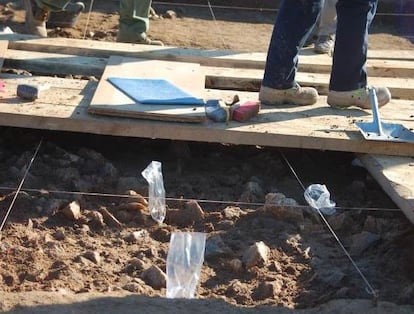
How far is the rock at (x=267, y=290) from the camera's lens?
11.4ft

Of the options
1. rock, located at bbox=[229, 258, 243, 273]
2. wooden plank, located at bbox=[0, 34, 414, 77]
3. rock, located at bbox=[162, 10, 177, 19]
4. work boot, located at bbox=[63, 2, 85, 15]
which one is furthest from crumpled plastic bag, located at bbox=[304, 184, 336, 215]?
rock, located at bbox=[162, 10, 177, 19]

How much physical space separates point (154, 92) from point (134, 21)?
4.71ft

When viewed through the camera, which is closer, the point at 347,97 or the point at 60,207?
the point at 60,207

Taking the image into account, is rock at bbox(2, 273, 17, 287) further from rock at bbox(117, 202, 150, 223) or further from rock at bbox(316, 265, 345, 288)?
rock at bbox(316, 265, 345, 288)

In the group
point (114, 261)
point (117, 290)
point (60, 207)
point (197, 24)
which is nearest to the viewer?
point (117, 290)

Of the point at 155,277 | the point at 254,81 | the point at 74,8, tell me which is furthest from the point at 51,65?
the point at 155,277

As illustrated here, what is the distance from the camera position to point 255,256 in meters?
3.69

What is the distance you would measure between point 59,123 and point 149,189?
1.85 ft

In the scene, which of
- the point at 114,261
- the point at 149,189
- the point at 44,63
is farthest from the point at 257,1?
the point at 114,261

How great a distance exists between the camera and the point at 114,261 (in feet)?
12.0

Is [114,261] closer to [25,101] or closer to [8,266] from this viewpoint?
[8,266]

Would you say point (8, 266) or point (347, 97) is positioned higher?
point (347, 97)

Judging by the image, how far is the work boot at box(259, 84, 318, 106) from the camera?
4840 mm

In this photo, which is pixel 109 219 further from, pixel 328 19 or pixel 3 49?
pixel 328 19
